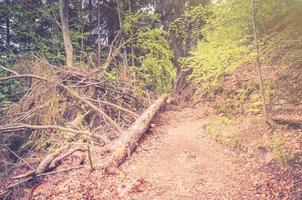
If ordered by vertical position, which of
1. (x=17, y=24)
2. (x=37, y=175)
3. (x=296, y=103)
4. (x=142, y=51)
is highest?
(x=17, y=24)

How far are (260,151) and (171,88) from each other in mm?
12784

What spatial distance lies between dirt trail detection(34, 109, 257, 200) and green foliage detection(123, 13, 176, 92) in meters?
8.81

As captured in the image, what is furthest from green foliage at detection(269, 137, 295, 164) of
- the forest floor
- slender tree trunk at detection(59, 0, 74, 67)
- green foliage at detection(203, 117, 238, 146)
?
slender tree trunk at detection(59, 0, 74, 67)

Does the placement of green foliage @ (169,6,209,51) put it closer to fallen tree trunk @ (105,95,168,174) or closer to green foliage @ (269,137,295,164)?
fallen tree trunk @ (105,95,168,174)

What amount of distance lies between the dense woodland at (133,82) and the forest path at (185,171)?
1.43 feet

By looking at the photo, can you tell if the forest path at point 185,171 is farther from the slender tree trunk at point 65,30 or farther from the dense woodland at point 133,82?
the slender tree trunk at point 65,30

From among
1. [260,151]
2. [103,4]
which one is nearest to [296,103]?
[260,151]

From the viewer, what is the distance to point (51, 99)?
10.4 metres

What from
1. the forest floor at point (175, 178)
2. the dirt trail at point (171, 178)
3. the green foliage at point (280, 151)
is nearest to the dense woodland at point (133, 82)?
the green foliage at point (280, 151)

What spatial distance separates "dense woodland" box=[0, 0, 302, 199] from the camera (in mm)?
8266

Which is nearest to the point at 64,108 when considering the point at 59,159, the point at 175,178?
the point at 59,159

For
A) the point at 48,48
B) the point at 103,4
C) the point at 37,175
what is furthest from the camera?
the point at 103,4

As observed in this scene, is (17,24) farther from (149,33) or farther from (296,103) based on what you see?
(296,103)

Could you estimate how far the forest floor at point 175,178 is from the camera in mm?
6129
